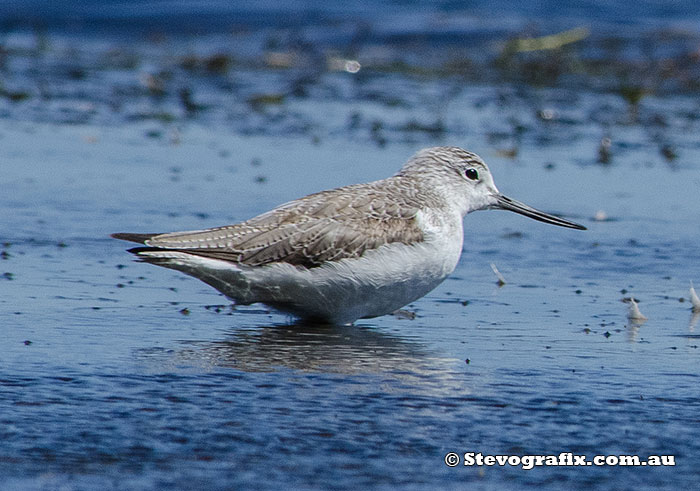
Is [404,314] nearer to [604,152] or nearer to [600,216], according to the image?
[600,216]

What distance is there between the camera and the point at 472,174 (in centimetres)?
731

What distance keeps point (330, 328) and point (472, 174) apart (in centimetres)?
130

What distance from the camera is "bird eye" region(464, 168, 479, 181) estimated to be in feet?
23.9

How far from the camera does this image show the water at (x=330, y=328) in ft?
15.2

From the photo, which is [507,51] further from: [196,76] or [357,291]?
[357,291]

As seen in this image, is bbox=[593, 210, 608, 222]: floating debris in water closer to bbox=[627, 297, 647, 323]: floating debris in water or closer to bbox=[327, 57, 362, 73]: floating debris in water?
bbox=[627, 297, 647, 323]: floating debris in water

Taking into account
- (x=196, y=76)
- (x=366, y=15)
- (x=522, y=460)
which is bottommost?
(x=522, y=460)

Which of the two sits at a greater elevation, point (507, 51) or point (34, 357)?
point (507, 51)

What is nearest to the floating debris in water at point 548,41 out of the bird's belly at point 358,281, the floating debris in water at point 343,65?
the floating debris in water at point 343,65

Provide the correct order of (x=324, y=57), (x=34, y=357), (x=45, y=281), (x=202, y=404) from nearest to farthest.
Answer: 1. (x=202, y=404)
2. (x=34, y=357)
3. (x=45, y=281)
4. (x=324, y=57)

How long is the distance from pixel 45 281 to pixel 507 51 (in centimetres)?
1151

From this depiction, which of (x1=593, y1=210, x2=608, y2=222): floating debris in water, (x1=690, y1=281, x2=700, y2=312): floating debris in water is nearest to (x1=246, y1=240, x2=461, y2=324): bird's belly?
(x1=690, y1=281, x2=700, y2=312): floating debris in water

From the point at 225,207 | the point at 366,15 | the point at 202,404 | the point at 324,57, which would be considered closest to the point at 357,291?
the point at 202,404

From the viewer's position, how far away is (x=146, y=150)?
11.6 m
